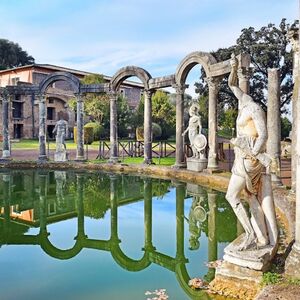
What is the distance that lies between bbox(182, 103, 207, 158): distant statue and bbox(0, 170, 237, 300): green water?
64.0 inches

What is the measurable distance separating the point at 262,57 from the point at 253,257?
30.5 metres

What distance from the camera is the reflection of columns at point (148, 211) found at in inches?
283

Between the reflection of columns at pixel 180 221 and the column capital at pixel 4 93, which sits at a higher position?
the column capital at pixel 4 93

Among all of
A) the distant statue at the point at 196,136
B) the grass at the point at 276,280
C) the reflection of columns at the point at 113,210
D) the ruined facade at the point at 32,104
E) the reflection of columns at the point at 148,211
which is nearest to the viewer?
the grass at the point at 276,280

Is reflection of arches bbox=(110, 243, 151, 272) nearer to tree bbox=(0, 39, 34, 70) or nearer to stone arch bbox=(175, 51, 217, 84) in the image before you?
stone arch bbox=(175, 51, 217, 84)

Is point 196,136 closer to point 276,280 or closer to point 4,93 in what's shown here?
point 276,280

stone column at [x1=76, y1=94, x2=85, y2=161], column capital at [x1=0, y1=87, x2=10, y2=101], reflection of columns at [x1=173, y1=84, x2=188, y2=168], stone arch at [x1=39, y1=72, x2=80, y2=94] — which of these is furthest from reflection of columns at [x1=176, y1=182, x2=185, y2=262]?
column capital at [x1=0, y1=87, x2=10, y2=101]

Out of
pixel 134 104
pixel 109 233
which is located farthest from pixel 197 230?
pixel 134 104

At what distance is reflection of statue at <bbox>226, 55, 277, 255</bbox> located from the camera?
183 inches

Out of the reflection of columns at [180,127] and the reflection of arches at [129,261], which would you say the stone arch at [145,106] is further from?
the reflection of arches at [129,261]

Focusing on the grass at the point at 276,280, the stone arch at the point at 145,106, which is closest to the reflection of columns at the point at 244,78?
the stone arch at the point at 145,106

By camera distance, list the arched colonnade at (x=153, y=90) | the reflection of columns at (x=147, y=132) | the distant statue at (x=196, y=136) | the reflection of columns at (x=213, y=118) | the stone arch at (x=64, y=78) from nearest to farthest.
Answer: the arched colonnade at (x=153, y=90), the reflection of columns at (x=213, y=118), the distant statue at (x=196, y=136), the reflection of columns at (x=147, y=132), the stone arch at (x=64, y=78)

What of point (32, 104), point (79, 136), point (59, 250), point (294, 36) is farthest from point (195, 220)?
point (32, 104)

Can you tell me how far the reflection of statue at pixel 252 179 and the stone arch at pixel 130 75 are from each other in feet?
40.1
